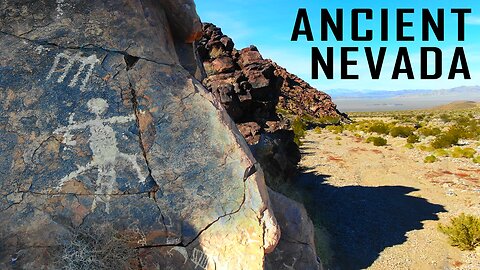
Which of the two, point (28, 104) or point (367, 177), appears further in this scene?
point (367, 177)

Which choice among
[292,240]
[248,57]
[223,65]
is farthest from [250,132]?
[292,240]

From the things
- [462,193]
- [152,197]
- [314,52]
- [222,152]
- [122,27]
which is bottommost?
[462,193]

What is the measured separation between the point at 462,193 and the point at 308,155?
12895 millimetres

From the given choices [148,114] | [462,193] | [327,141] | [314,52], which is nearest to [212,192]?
[148,114]

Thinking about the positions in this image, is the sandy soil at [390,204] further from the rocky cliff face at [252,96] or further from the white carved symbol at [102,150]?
the white carved symbol at [102,150]

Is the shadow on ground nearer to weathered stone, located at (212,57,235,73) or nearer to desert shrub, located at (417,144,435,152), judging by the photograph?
weathered stone, located at (212,57,235,73)

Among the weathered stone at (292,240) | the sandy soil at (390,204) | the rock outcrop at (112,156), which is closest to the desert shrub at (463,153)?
the sandy soil at (390,204)

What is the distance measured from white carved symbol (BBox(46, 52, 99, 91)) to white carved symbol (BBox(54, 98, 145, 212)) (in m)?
0.31

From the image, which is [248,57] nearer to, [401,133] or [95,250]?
[95,250]

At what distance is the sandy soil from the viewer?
45.3 ft

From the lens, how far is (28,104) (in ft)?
15.2

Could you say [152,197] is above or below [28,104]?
below

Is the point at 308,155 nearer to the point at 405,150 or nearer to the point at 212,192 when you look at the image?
the point at 405,150

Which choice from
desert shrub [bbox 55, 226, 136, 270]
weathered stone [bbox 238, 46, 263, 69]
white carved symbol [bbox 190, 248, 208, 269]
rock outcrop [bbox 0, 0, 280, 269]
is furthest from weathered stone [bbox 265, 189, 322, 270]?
weathered stone [bbox 238, 46, 263, 69]
